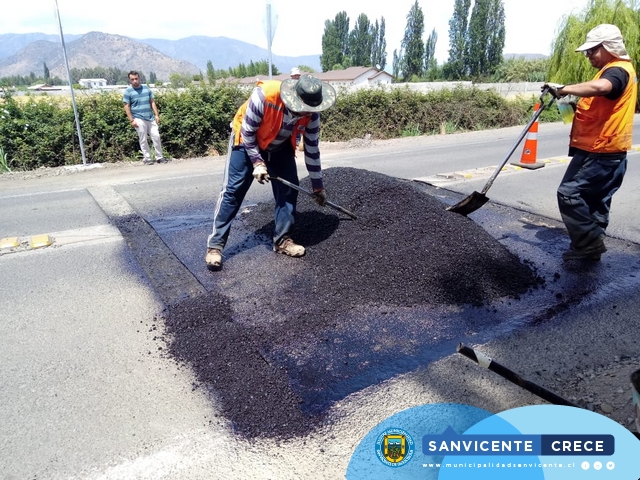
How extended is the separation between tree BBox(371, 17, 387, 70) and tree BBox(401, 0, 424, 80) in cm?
1649

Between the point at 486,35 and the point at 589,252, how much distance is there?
6208cm

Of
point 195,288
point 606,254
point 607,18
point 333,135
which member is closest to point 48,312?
point 195,288

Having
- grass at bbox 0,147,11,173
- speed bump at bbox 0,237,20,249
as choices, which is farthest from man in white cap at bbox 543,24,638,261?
grass at bbox 0,147,11,173

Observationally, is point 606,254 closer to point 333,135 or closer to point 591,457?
point 591,457

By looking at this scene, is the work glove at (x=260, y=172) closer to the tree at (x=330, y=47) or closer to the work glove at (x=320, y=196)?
the work glove at (x=320, y=196)

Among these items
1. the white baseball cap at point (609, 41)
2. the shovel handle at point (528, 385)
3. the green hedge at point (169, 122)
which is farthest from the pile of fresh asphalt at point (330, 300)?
the green hedge at point (169, 122)

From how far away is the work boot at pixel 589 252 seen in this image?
421 cm

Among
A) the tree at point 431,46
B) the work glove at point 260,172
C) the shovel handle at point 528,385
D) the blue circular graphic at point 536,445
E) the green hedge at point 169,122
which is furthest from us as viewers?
the tree at point 431,46

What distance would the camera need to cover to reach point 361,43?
272 feet

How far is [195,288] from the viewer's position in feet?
12.6

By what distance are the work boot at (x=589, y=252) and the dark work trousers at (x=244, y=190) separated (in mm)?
2544

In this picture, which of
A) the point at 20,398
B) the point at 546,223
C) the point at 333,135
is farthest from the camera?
the point at 333,135

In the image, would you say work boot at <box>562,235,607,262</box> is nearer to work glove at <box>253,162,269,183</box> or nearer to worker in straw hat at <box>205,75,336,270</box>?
worker in straw hat at <box>205,75,336,270</box>

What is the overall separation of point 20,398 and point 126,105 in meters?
8.10
